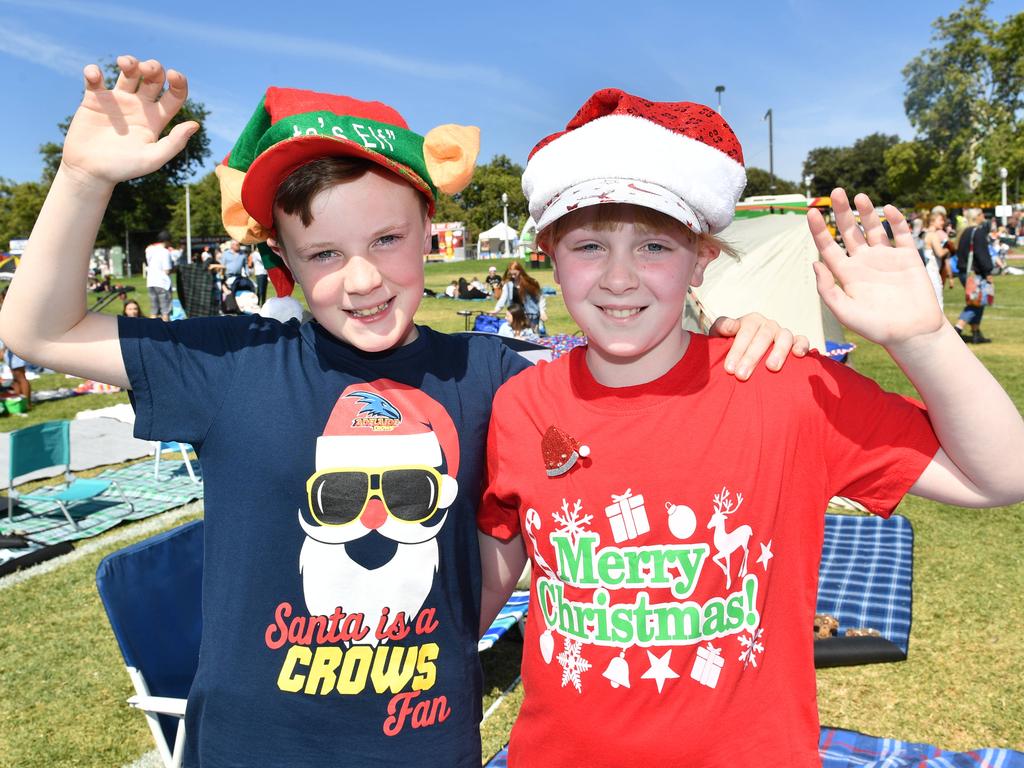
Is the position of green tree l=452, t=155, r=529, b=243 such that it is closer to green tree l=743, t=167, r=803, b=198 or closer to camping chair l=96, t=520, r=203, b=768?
green tree l=743, t=167, r=803, b=198

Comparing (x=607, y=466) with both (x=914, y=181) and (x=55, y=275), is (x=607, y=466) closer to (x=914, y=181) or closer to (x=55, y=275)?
(x=55, y=275)

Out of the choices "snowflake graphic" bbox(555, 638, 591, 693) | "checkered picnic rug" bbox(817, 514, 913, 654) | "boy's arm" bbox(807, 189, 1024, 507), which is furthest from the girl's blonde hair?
"checkered picnic rug" bbox(817, 514, 913, 654)

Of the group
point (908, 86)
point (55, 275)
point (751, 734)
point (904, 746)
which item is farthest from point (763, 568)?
point (908, 86)

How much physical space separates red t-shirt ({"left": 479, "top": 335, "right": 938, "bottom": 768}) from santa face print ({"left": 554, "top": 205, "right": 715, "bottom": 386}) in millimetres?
137

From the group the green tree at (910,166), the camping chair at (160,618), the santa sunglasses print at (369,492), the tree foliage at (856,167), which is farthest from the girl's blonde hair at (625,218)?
the tree foliage at (856,167)

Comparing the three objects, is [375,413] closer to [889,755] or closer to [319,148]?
[319,148]

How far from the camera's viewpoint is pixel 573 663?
163 cm

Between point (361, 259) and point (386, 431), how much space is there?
0.38 m

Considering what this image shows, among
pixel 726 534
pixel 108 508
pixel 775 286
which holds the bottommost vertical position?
pixel 108 508

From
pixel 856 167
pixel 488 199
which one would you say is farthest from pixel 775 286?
pixel 856 167

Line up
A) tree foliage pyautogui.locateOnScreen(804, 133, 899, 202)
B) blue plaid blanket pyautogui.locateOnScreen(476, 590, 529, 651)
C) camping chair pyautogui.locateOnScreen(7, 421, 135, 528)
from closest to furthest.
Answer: blue plaid blanket pyautogui.locateOnScreen(476, 590, 529, 651)
camping chair pyautogui.locateOnScreen(7, 421, 135, 528)
tree foliage pyautogui.locateOnScreen(804, 133, 899, 202)

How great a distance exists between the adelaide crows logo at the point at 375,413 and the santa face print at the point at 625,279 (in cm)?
45

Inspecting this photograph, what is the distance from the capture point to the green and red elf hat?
171 cm

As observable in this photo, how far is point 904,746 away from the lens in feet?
11.0
